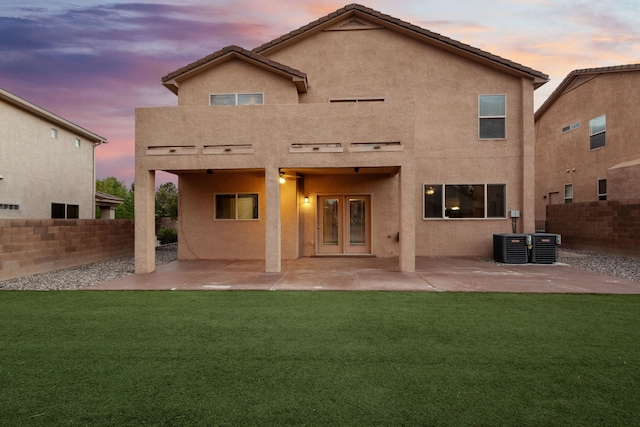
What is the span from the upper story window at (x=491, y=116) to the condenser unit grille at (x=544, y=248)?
409cm

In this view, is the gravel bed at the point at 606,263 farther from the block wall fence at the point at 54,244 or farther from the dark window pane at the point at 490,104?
the block wall fence at the point at 54,244

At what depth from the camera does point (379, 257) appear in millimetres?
12953

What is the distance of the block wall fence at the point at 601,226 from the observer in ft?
40.9

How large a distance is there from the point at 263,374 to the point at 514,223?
1241cm

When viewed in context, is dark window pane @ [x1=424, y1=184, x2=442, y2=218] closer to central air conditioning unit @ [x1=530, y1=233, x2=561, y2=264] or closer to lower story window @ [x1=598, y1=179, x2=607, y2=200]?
central air conditioning unit @ [x1=530, y1=233, x2=561, y2=264]

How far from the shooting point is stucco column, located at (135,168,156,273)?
→ 32.3 feet

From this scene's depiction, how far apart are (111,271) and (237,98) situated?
23.1 ft

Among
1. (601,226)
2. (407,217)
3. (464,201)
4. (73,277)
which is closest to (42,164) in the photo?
(73,277)

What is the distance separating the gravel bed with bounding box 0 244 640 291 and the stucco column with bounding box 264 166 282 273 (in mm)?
4020

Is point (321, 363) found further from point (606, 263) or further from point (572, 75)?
point (572, 75)

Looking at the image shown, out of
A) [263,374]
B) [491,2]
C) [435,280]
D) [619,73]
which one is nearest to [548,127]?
[619,73]

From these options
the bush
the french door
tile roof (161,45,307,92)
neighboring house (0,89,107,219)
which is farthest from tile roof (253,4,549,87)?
the bush

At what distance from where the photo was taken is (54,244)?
10.4 meters

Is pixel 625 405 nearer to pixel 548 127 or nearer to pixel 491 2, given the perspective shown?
pixel 491 2
